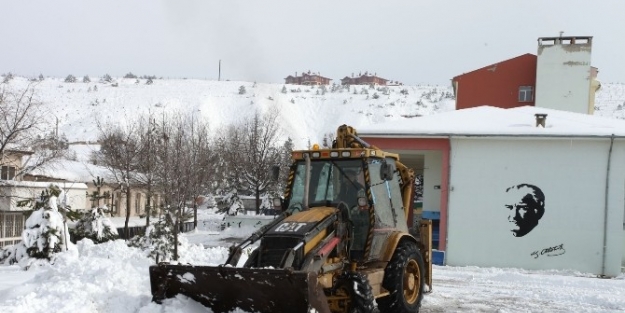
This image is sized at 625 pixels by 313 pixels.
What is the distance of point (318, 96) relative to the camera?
332 ft

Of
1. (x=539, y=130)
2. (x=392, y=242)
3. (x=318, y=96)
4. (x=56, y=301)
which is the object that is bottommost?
(x=56, y=301)

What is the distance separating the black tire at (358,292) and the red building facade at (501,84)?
2992cm

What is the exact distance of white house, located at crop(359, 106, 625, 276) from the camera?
18.9 m

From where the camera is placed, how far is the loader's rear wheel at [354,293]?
773 cm

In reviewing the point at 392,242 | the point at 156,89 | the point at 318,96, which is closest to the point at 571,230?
the point at 392,242

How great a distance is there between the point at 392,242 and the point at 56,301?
188 inches

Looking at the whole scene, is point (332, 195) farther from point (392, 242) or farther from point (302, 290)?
point (302, 290)

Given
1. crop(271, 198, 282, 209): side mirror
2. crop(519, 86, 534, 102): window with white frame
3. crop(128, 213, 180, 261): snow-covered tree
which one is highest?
crop(519, 86, 534, 102): window with white frame

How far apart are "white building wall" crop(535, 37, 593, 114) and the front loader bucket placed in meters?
29.8

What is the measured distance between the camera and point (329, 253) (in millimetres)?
8078

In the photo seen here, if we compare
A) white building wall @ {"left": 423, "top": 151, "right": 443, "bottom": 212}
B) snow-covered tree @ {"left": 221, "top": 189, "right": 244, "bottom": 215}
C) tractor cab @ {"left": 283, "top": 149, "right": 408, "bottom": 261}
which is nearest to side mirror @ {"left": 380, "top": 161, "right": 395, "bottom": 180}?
tractor cab @ {"left": 283, "top": 149, "right": 408, "bottom": 261}

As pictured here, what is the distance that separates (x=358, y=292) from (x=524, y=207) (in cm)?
1330

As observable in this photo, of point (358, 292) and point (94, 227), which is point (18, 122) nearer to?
point (94, 227)
